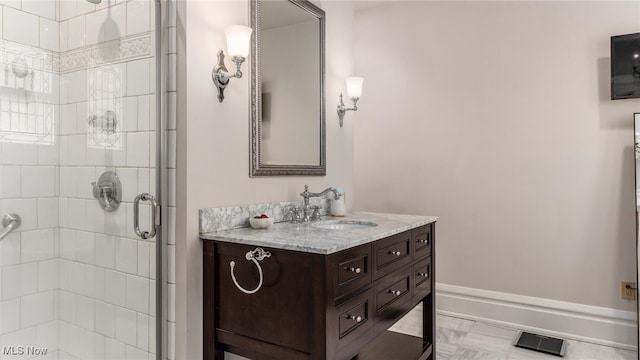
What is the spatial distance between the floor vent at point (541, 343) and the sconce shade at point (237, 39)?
99.9 inches

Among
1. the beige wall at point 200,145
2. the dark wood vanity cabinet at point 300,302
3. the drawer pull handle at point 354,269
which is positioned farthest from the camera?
the beige wall at point 200,145

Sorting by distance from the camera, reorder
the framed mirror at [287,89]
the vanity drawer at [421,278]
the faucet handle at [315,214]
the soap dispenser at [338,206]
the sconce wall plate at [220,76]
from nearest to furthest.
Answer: the sconce wall plate at [220,76], the framed mirror at [287,89], the vanity drawer at [421,278], the faucet handle at [315,214], the soap dispenser at [338,206]

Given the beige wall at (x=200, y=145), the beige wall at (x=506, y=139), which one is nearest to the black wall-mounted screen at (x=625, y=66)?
the beige wall at (x=506, y=139)

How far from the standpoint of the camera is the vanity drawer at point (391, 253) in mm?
1771

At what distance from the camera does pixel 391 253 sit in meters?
1.89

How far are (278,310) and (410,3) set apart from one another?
288 cm

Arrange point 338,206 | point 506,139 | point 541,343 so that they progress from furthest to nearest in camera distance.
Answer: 1. point 506,139
2. point 541,343
3. point 338,206

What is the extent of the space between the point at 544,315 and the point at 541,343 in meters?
0.26

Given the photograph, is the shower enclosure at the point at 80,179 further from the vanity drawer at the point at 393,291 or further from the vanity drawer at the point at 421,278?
the vanity drawer at the point at 421,278

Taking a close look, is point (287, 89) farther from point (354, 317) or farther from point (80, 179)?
point (354, 317)

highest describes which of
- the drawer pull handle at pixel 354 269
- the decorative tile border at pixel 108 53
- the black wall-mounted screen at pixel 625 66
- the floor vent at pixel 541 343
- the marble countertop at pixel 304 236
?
the black wall-mounted screen at pixel 625 66

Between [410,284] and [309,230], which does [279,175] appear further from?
[410,284]

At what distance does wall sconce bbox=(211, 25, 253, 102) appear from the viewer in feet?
5.71

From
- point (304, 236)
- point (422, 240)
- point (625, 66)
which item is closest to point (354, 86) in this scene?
point (422, 240)
